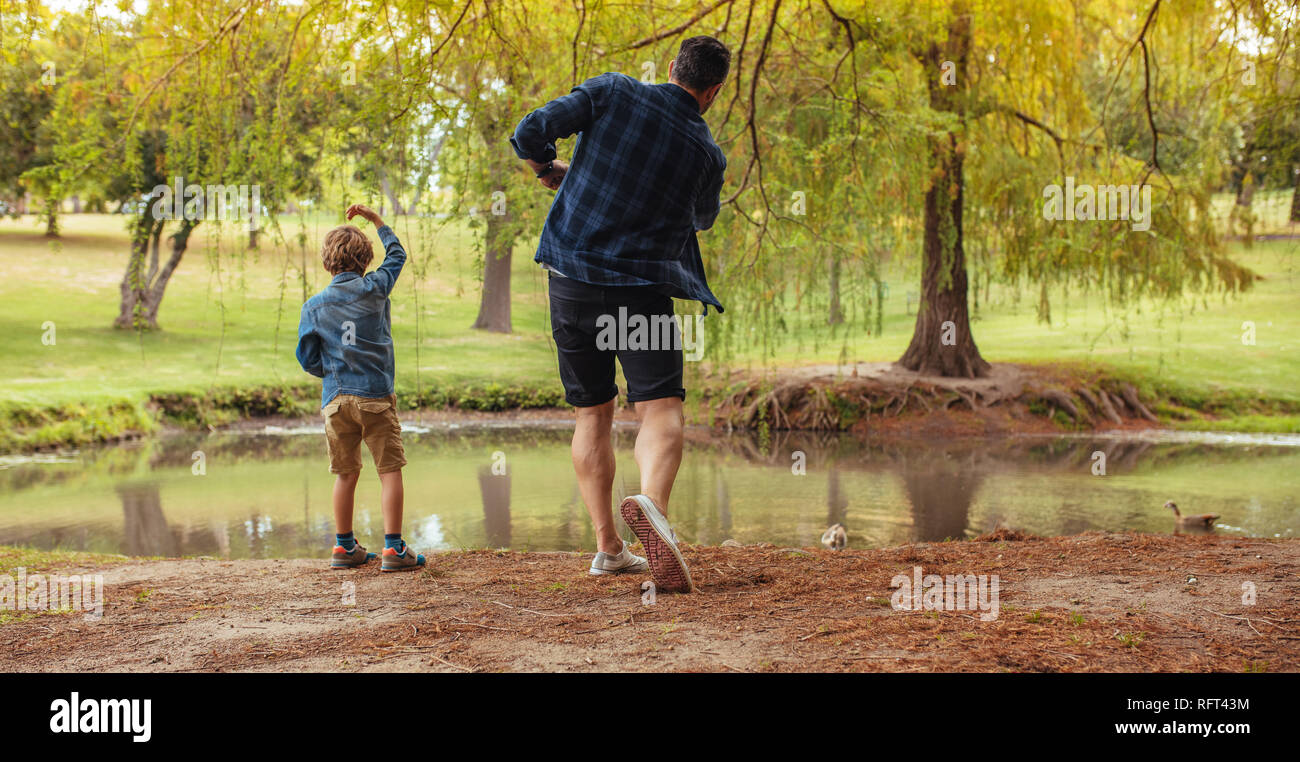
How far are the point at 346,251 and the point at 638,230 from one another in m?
1.63

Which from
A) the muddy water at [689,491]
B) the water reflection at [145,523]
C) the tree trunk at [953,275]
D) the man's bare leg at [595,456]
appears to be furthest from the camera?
the tree trunk at [953,275]

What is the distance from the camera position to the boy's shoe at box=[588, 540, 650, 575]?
429cm

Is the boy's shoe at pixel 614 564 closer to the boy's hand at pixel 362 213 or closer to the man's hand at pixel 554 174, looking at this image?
the man's hand at pixel 554 174

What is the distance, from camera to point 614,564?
4293 mm

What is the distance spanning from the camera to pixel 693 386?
7.39 meters

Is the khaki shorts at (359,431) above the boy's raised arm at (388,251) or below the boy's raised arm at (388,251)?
below

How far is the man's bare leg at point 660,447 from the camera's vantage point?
3.80m

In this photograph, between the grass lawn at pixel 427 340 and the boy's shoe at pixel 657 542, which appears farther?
the grass lawn at pixel 427 340

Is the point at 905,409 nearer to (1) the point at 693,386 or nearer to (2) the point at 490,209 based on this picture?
(1) the point at 693,386

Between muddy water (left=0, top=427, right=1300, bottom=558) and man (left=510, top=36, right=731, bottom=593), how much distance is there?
3299mm

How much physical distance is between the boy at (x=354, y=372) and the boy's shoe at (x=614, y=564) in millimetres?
903

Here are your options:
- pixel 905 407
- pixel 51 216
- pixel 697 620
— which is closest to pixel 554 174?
pixel 697 620

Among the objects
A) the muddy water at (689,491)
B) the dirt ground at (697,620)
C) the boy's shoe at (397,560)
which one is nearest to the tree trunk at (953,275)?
the muddy water at (689,491)
